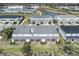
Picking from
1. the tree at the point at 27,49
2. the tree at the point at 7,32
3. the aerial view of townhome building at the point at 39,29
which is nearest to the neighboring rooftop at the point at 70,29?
the aerial view of townhome building at the point at 39,29

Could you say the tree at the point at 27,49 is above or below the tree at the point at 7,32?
below

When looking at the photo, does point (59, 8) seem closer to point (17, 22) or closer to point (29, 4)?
point (29, 4)

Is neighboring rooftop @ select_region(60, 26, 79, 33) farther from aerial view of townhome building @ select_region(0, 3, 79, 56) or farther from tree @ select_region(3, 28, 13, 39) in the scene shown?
tree @ select_region(3, 28, 13, 39)

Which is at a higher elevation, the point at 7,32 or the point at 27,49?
the point at 7,32

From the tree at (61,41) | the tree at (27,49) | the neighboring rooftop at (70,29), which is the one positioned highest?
the neighboring rooftop at (70,29)

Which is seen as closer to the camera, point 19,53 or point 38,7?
point 19,53

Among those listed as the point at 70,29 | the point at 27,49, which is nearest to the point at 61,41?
the point at 70,29

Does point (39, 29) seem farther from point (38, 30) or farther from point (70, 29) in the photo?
point (70, 29)

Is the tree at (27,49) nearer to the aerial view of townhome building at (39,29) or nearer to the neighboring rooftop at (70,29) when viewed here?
the aerial view of townhome building at (39,29)

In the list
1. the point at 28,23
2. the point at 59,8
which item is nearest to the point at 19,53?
the point at 28,23
